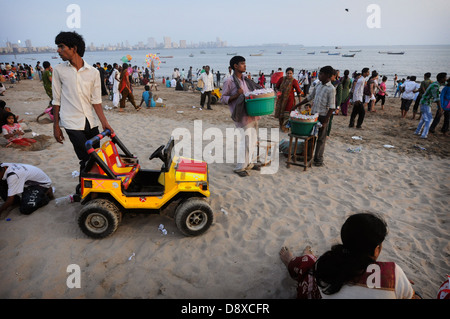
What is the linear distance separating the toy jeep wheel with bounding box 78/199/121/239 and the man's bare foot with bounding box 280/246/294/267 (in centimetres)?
215

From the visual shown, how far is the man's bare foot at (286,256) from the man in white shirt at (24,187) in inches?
145

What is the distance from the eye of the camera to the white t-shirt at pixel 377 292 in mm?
1660

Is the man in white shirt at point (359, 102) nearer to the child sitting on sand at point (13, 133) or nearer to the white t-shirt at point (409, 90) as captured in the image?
the white t-shirt at point (409, 90)

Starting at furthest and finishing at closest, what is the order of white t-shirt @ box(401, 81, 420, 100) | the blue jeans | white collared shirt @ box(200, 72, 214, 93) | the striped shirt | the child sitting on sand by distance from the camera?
white collared shirt @ box(200, 72, 214, 93) → white t-shirt @ box(401, 81, 420, 100) → the blue jeans → the striped shirt → the child sitting on sand

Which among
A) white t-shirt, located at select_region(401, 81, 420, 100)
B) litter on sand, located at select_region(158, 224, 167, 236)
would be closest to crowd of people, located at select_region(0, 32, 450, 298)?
litter on sand, located at select_region(158, 224, 167, 236)

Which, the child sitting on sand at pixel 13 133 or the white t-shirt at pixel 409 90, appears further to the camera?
the white t-shirt at pixel 409 90

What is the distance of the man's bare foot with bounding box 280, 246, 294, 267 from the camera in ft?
9.32

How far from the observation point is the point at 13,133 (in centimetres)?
638

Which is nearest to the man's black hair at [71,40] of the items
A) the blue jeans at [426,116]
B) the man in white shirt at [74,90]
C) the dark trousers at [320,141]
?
the man in white shirt at [74,90]

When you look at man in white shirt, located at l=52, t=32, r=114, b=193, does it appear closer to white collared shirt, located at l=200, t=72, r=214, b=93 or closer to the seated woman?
the seated woman

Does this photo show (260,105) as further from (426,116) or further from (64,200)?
(426,116)

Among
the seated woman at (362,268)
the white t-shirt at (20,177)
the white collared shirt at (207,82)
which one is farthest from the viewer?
the white collared shirt at (207,82)

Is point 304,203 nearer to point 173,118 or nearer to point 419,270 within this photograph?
point 419,270

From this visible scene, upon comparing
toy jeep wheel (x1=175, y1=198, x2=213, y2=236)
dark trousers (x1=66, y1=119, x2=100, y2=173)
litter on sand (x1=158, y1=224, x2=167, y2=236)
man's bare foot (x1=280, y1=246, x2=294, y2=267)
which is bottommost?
man's bare foot (x1=280, y1=246, x2=294, y2=267)
